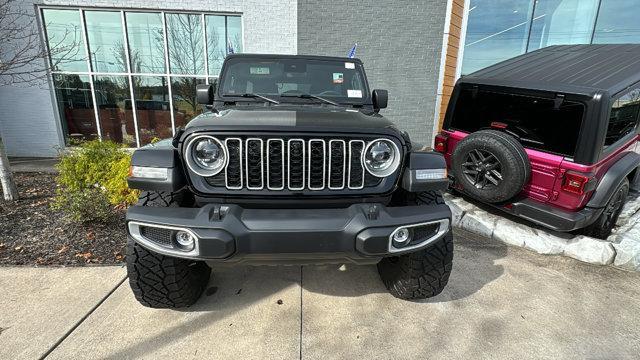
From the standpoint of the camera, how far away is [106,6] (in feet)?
21.3

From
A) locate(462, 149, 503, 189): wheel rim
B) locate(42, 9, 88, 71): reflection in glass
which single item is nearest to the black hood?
locate(462, 149, 503, 189): wheel rim

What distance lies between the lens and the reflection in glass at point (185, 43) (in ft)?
22.5

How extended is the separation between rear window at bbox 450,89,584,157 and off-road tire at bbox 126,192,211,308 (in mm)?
3500

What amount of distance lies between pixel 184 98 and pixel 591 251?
7266mm

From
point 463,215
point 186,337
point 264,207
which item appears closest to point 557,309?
point 463,215

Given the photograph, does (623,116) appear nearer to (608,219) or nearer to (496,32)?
(608,219)

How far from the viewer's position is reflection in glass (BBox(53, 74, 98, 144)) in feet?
22.8

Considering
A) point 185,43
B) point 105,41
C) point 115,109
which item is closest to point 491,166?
point 185,43

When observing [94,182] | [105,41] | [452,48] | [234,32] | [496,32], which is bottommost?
[94,182]

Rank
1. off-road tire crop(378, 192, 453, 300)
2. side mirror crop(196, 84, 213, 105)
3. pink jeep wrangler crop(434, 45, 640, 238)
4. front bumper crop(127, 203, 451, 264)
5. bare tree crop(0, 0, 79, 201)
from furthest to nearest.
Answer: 1. bare tree crop(0, 0, 79, 201)
2. pink jeep wrangler crop(434, 45, 640, 238)
3. side mirror crop(196, 84, 213, 105)
4. off-road tire crop(378, 192, 453, 300)
5. front bumper crop(127, 203, 451, 264)

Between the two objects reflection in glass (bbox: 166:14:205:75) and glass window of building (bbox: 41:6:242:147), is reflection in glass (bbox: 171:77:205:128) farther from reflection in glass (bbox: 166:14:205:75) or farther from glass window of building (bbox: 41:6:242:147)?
reflection in glass (bbox: 166:14:205:75)

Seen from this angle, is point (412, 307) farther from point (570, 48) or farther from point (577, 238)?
point (570, 48)

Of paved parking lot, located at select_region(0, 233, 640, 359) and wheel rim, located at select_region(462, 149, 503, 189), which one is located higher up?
wheel rim, located at select_region(462, 149, 503, 189)

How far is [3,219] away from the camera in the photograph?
12.3ft
